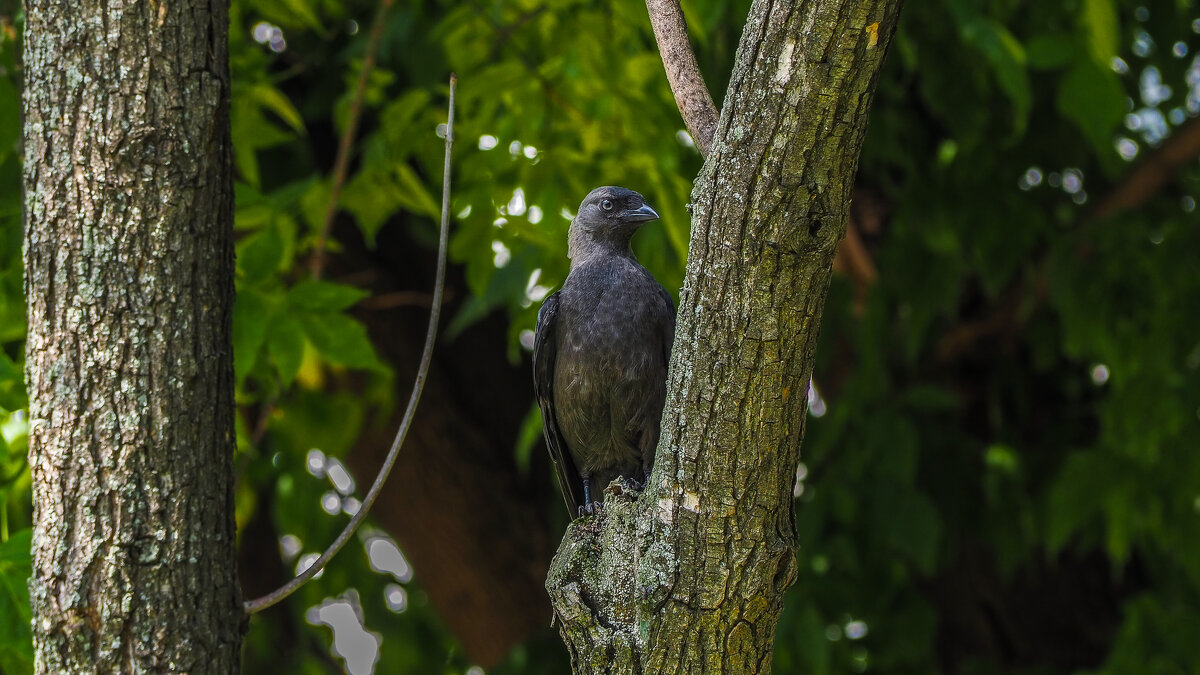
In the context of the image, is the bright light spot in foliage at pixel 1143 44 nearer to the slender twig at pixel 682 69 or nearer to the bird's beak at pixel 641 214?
the bird's beak at pixel 641 214

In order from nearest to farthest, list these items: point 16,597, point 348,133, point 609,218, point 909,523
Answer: point 16,597
point 609,218
point 348,133
point 909,523

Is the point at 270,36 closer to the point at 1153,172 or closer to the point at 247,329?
the point at 247,329

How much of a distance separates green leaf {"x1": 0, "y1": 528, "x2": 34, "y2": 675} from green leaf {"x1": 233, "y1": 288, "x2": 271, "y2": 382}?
0.63 metres

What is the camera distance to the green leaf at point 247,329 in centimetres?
286

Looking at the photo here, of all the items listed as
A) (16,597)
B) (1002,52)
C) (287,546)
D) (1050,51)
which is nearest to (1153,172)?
(1050,51)

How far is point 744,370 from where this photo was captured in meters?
1.92

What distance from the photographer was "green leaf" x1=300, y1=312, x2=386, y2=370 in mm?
3092

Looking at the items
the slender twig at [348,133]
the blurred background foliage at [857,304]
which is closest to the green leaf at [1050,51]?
the blurred background foliage at [857,304]

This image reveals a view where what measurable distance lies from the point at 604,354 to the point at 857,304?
234cm

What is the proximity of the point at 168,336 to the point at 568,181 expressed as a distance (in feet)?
5.39

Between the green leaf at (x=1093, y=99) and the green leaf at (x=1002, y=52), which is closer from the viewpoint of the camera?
the green leaf at (x=1002, y=52)

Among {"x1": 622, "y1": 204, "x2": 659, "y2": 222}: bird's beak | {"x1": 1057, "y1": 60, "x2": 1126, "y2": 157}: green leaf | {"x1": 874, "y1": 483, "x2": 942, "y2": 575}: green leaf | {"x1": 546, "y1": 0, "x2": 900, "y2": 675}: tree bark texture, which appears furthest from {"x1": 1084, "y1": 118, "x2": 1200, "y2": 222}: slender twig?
{"x1": 546, "y1": 0, "x2": 900, "y2": 675}: tree bark texture

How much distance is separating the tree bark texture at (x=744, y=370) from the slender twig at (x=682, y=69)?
10.0 inches

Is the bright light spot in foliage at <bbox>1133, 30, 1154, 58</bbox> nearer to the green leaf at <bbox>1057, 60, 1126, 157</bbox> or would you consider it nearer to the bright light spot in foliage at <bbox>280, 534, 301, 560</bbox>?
the green leaf at <bbox>1057, 60, 1126, 157</bbox>
